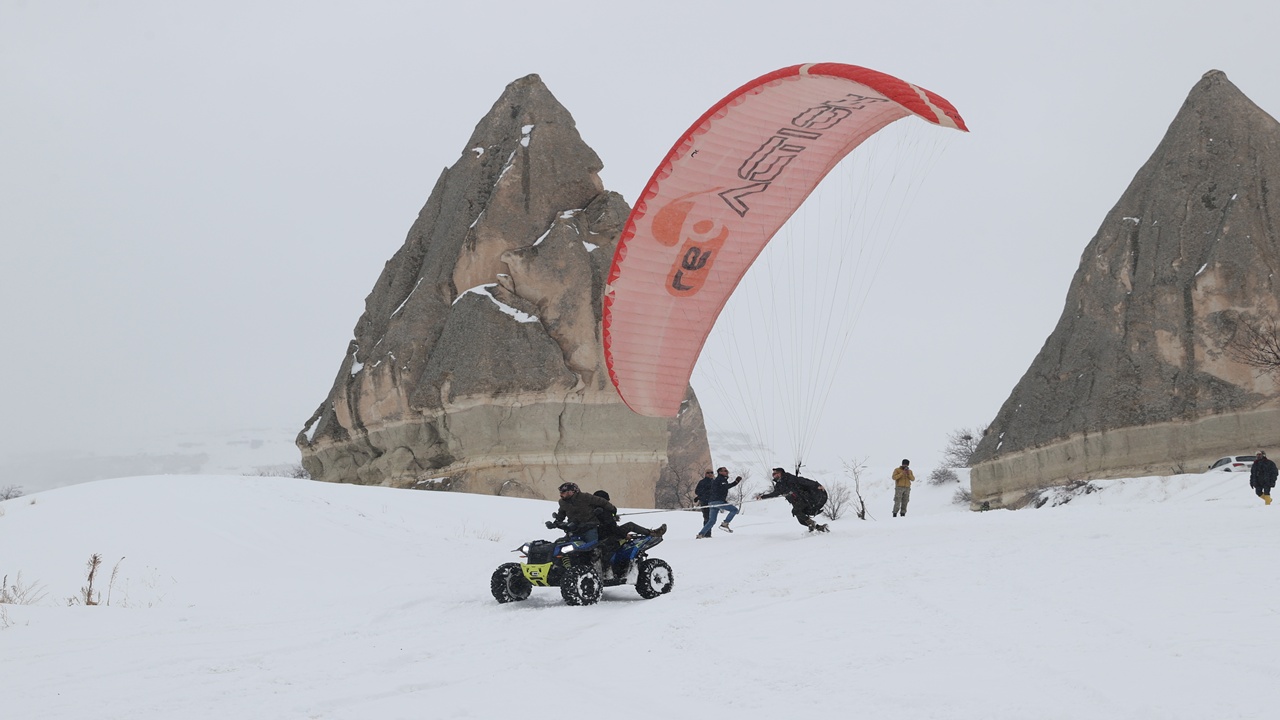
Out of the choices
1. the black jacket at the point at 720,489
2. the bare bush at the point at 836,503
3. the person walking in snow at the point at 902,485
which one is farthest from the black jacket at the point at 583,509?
the bare bush at the point at 836,503

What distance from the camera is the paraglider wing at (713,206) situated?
1520 centimetres

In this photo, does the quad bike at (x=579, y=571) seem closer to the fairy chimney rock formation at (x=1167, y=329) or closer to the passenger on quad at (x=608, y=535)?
the passenger on quad at (x=608, y=535)

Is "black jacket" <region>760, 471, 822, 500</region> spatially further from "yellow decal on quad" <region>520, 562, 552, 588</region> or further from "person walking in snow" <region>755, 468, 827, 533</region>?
"yellow decal on quad" <region>520, 562, 552, 588</region>

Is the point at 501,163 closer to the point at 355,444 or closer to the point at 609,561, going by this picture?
the point at 355,444

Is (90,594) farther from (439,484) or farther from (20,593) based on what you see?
(439,484)

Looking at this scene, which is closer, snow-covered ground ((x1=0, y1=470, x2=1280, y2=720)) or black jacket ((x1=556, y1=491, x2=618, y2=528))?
snow-covered ground ((x1=0, y1=470, x2=1280, y2=720))

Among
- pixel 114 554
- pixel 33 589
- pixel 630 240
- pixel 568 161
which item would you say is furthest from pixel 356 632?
pixel 568 161

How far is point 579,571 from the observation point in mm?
10414

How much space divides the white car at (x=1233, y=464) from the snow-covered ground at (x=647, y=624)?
18065mm

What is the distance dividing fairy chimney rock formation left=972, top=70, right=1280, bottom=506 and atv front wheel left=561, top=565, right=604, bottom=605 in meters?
31.3

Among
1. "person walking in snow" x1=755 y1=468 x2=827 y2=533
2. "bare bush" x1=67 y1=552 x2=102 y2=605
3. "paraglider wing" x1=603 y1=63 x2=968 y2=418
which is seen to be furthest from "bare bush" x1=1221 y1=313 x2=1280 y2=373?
"bare bush" x1=67 y1=552 x2=102 y2=605

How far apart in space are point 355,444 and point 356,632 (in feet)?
104

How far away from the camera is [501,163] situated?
39375mm

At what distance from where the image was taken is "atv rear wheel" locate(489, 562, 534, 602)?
34.7 feet
